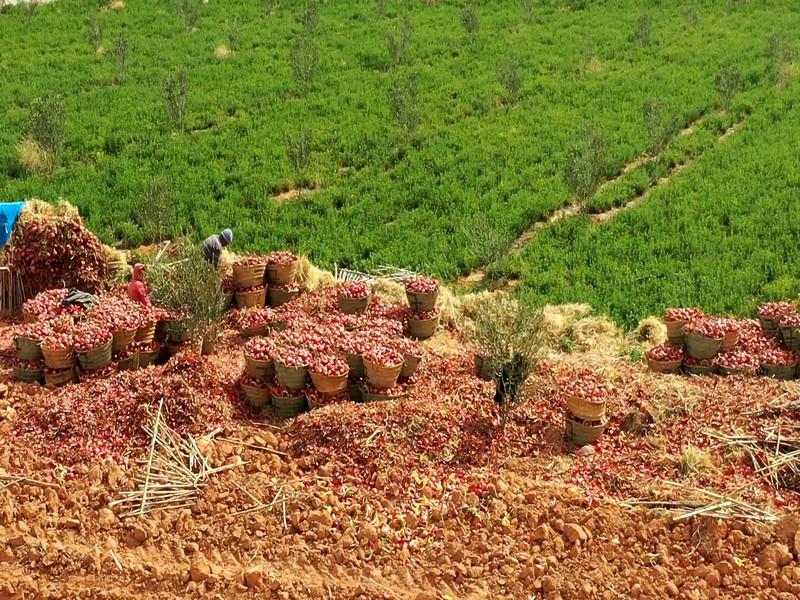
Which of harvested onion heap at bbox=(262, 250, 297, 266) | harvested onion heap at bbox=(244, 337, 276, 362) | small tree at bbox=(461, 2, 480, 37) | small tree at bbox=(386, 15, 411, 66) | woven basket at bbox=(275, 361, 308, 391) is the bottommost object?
woven basket at bbox=(275, 361, 308, 391)

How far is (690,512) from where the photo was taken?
669 cm

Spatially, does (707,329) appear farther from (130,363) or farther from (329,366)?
(130,363)

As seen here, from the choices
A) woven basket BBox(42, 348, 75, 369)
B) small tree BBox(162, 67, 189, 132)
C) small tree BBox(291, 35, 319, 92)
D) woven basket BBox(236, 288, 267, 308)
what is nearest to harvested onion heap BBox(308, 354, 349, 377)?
woven basket BBox(42, 348, 75, 369)

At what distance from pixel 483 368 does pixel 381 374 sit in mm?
1146

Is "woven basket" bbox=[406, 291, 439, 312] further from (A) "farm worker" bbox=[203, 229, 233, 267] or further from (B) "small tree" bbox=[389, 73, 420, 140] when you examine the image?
(B) "small tree" bbox=[389, 73, 420, 140]

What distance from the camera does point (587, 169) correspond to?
15805 mm

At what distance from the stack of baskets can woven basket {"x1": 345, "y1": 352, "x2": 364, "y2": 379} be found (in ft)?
6.83

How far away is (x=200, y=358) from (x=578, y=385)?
3677 mm

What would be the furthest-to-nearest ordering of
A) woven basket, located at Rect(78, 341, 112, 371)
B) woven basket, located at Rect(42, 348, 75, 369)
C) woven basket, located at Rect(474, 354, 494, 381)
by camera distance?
woven basket, located at Rect(78, 341, 112, 371)
woven basket, located at Rect(42, 348, 75, 369)
woven basket, located at Rect(474, 354, 494, 381)

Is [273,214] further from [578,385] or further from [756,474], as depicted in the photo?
[756,474]

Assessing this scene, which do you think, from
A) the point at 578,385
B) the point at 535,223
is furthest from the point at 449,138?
the point at 578,385

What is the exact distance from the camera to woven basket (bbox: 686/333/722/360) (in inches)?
368

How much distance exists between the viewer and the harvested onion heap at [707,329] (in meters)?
9.35

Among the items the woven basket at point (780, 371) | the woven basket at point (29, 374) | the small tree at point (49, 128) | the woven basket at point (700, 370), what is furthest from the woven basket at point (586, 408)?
the small tree at point (49, 128)
